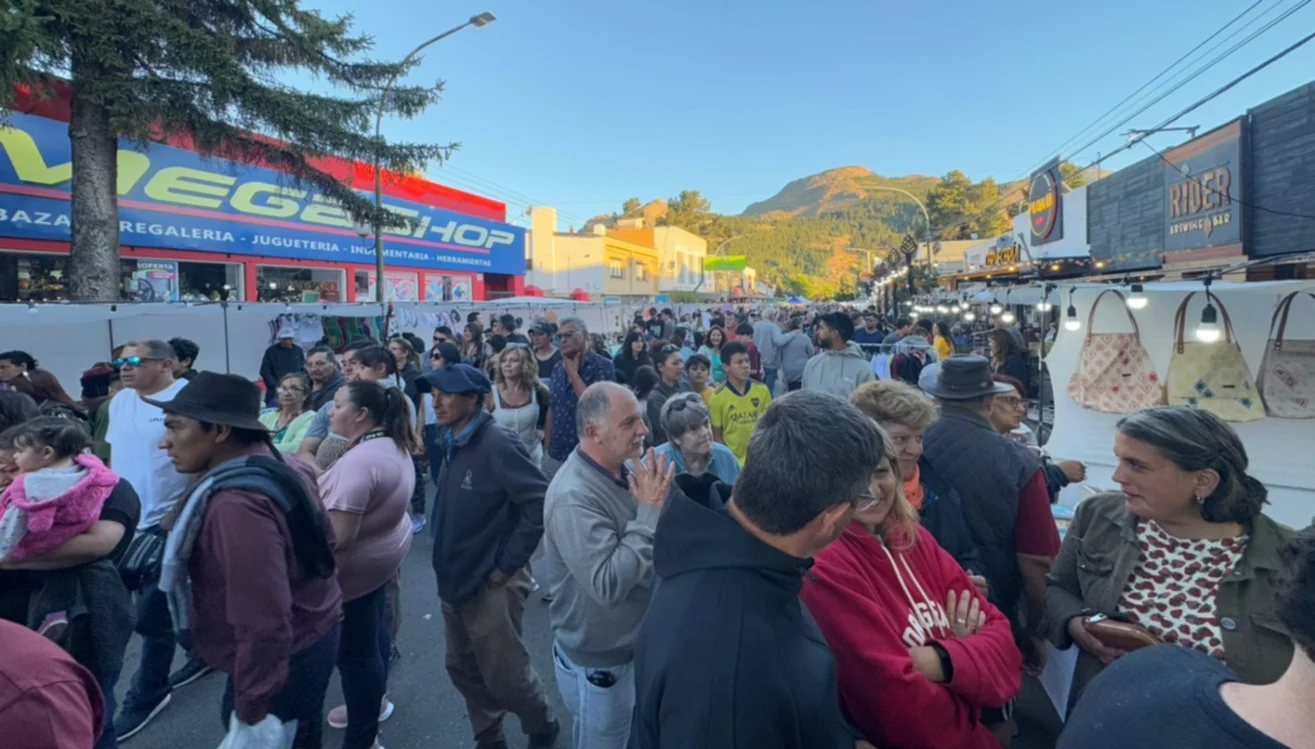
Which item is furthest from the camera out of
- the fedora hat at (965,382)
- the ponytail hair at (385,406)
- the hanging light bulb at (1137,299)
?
the hanging light bulb at (1137,299)

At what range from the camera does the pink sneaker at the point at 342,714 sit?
3.46 m

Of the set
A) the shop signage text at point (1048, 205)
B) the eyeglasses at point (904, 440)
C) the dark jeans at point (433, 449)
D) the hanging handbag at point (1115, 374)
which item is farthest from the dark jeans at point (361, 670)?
the shop signage text at point (1048, 205)

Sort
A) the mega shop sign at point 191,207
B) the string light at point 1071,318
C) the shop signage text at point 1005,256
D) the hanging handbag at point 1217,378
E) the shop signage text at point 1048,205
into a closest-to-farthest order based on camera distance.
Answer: the hanging handbag at point 1217,378
the string light at point 1071,318
the mega shop sign at point 191,207
the shop signage text at point 1048,205
the shop signage text at point 1005,256

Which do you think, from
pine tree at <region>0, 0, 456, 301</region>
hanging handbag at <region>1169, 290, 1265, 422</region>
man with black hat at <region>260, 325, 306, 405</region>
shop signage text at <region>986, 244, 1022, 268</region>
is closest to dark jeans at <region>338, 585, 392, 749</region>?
hanging handbag at <region>1169, 290, 1265, 422</region>

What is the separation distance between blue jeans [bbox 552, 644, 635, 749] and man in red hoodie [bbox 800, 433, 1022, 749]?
1.11m

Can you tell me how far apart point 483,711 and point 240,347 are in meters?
8.13

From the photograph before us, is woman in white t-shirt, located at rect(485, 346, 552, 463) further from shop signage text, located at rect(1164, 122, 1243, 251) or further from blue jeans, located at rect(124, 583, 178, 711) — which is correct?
shop signage text, located at rect(1164, 122, 1243, 251)

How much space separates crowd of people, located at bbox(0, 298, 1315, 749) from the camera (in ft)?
4.03

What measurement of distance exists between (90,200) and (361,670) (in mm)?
10269

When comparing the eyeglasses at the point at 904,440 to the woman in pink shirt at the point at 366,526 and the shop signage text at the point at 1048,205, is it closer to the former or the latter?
the woman in pink shirt at the point at 366,526

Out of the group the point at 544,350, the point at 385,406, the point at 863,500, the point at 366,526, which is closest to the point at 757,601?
the point at 863,500

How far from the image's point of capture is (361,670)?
9.98 feet

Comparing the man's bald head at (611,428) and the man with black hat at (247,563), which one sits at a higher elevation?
the man's bald head at (611,428)

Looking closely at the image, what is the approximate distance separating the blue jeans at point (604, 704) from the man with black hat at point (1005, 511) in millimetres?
1550
